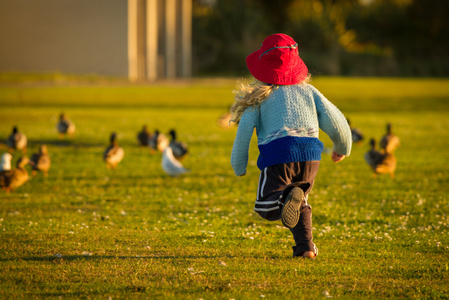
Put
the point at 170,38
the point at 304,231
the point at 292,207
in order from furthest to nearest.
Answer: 1. the point at 170,38
2. the point at 304,231
3. the point at 292,207

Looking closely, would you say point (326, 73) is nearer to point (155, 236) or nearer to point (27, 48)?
point (27, 48)

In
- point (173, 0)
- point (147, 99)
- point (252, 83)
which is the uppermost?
point (173, 0)

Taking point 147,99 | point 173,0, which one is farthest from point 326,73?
point 147,99

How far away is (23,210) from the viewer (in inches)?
340

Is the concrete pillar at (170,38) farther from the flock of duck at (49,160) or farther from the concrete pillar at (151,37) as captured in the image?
the flock of duck at (49,160)

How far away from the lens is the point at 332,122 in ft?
19.2

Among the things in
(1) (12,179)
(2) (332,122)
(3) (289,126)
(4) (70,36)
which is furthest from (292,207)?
(4) (70,36)

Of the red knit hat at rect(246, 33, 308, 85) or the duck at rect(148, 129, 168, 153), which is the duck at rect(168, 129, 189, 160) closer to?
the duck at rect(148, 129, 168, 153)

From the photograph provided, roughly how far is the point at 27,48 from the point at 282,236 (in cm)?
4341

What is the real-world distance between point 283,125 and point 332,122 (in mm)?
532

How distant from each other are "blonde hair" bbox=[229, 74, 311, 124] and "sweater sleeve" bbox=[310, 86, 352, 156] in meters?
0.30

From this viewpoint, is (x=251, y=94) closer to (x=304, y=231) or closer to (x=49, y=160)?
(x=304, y=231)

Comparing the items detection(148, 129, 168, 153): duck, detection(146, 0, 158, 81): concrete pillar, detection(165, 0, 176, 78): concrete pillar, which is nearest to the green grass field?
detection(148, 129, 168, 153): duck

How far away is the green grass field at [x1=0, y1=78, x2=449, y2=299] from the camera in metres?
5.18
